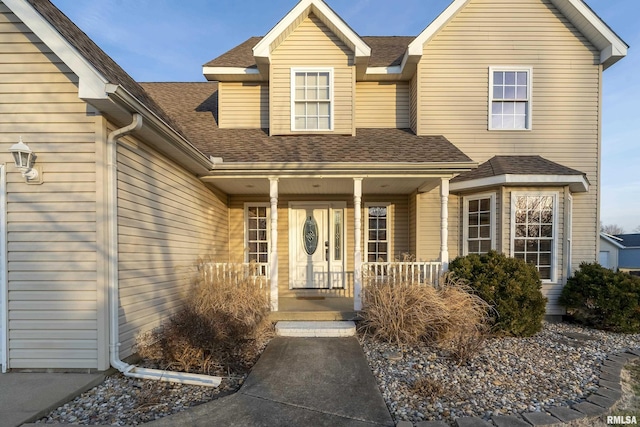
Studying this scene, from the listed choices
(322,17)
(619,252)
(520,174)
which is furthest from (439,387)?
(619,252)

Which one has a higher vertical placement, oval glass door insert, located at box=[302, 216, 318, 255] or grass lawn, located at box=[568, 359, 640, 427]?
oval glass door insert, located at box=[302, 216, 318, 255]

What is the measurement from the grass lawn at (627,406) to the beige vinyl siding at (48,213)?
5092 millimetres

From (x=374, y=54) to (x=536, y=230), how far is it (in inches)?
221

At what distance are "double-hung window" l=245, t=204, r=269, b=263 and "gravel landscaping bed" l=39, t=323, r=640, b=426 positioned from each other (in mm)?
4098

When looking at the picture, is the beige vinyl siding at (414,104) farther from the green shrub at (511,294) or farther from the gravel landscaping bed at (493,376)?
the gravel landscaping bed at (493,376)

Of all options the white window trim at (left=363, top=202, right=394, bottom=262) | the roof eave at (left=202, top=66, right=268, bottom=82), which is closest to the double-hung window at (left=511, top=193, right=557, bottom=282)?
the white window trim at (left=363, top=202, right=394, bottom=262)

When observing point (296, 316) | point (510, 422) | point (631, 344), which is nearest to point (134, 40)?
point (296, 316)

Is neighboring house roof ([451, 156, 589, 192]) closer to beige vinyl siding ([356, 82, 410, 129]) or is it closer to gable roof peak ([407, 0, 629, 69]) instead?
Answer: beige vinyl siding ([356, 82, 410, 129])

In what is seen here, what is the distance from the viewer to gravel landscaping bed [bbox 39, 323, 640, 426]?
2.83 m

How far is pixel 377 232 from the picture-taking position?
7801 millimetres

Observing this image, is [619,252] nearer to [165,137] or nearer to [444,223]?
[444,223]

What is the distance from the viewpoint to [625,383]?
3.64m

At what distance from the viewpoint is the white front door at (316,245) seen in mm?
7715

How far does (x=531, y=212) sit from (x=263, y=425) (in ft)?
20.9
